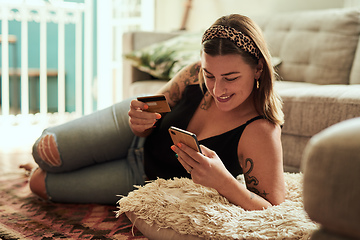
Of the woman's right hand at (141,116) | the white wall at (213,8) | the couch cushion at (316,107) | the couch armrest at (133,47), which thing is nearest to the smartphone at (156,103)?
the woman's right hand at (141,116)

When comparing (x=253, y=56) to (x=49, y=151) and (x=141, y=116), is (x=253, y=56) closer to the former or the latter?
(x=141, y=116)

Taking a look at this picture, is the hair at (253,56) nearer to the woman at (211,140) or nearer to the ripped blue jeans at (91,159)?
the woman at (211,140)

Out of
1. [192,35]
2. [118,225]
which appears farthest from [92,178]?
[192,35]

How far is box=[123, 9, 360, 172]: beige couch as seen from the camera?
60.0 inches

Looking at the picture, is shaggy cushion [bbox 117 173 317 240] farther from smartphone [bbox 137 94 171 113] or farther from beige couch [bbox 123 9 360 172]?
beige couch [bbox 123 9 360 172]

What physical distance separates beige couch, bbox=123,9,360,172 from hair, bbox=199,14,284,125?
439 millimetres

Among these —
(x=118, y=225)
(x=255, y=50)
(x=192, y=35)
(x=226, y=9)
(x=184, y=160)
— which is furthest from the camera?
(x=226, y=9)

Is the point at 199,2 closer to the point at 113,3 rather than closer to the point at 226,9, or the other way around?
the point at 226,9

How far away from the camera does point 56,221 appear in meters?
1.30

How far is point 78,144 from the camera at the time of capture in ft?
4.65

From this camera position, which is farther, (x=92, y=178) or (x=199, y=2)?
(x=199, y=2)

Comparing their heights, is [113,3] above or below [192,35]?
above

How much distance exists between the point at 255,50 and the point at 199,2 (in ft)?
8.07

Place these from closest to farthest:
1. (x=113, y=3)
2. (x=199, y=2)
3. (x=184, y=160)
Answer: (x=184, y=160) < (x=199, y=2) < (x=113, y=3)
